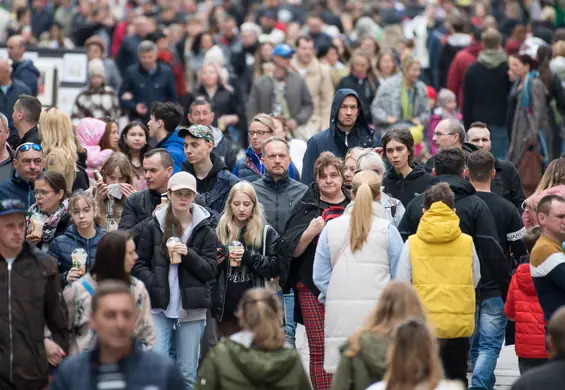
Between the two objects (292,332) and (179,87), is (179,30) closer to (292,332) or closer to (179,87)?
(179,87)

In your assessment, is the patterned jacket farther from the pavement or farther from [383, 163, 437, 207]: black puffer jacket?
[383, 163, 437, 207]: black puffer jacket

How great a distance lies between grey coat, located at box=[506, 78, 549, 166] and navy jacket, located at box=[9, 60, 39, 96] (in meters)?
5.93

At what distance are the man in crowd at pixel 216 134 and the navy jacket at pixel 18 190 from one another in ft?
9.15

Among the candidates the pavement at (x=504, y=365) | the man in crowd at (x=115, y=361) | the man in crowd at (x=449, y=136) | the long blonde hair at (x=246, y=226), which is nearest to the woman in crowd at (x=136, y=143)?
the pavement at (x=504, y=365)

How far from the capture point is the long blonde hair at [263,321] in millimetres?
8250

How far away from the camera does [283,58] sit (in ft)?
64.1

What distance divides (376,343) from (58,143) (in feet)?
19.6

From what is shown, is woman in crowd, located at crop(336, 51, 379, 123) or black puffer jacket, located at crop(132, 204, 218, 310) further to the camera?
woman in crowd, located at crop(336, 51, 379, 123)

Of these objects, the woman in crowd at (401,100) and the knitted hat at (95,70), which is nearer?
the woman in crowd at (401,100)

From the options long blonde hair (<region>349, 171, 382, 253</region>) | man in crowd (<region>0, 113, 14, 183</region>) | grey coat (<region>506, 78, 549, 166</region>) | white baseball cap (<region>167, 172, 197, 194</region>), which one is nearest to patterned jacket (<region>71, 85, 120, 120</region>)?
grey coat (<region>506, 78, 549, 166</region>)

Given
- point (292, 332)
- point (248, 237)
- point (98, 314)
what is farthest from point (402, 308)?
point (292, 332)

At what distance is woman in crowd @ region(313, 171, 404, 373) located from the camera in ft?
34.2

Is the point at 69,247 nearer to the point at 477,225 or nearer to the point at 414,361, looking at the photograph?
the point at 477,225

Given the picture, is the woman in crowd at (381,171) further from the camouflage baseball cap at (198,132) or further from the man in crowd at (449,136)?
the camouflage baseball cap at (198,132)
